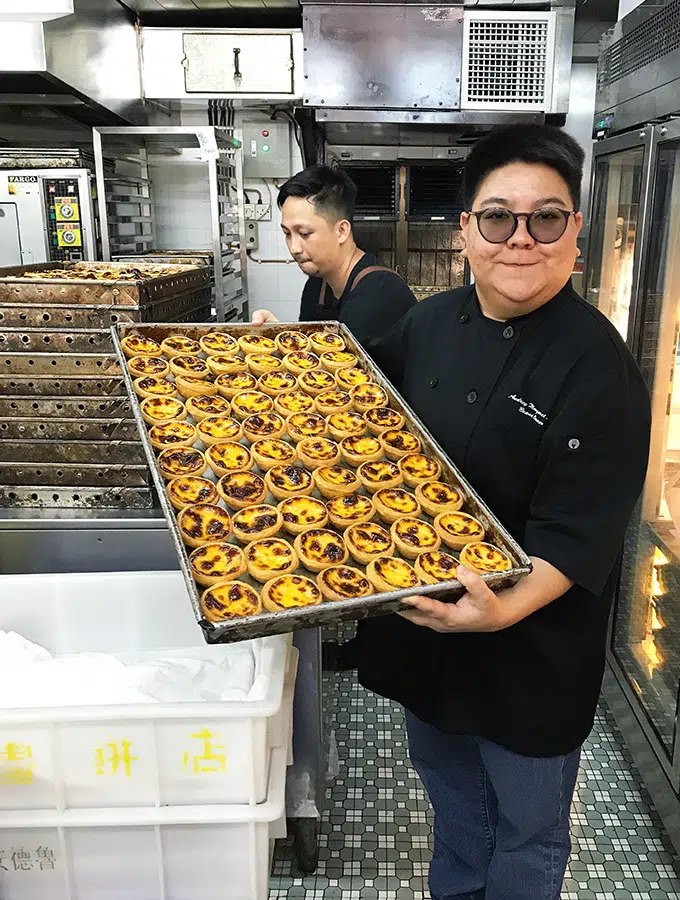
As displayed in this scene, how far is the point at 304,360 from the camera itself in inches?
73.9

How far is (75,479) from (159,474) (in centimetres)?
95

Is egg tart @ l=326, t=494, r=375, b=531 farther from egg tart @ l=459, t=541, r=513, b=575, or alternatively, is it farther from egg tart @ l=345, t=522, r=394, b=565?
egg tart @ l=459, t=541, r=513, b=575

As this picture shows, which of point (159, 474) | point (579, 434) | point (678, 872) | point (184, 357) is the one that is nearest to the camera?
point (579, 434)

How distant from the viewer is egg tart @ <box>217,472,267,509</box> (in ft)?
4.89

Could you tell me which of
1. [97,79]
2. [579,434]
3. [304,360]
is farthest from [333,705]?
[97,79]

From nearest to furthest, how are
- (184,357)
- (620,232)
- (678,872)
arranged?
(184,357), (678,872), (620,232)

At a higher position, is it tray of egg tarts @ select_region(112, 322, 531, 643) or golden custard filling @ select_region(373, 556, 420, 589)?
tray of egg tarts @ select_region(112, 322, 531, 643)

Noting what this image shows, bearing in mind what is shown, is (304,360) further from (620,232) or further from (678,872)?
(678,872)

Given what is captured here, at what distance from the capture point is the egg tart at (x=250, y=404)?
174 centimetres

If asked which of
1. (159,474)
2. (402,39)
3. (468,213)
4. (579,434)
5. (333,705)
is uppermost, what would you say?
(402,39)

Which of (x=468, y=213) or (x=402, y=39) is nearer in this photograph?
(x=468, y=213)

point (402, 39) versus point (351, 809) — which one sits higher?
point (402, 39)

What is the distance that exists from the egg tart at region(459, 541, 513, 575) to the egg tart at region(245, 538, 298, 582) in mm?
Result: 320

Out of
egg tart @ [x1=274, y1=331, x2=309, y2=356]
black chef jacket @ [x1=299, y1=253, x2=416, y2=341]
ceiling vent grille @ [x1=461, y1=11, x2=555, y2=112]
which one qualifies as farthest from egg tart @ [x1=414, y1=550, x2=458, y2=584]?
ceiling vent grille @ [x1=461, y1=11, x2=555, y2=112]
